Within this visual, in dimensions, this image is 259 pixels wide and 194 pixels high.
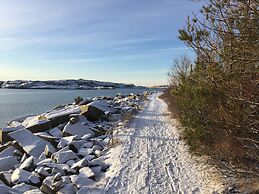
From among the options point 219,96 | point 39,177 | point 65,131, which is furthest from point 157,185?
point 65,131

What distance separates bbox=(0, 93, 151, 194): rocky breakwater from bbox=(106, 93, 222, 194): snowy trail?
79cm

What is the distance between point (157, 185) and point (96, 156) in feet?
14.4

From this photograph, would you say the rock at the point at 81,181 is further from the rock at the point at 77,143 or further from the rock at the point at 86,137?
the rock at the point at 86,137

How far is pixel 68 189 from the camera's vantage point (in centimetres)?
845

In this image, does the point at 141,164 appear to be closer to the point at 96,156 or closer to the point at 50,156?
the point at 96,156

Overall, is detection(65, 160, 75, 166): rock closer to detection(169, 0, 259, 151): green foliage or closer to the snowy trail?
the snowy trail

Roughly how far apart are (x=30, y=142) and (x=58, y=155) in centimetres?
365

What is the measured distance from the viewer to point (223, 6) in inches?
221

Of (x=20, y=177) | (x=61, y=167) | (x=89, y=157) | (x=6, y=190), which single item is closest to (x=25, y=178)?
(x=20, y=177)

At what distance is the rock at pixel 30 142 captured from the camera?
46.6 feet

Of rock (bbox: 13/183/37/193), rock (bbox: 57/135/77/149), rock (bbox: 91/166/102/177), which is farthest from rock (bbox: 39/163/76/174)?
rock (bbox: 57/135/77/149)

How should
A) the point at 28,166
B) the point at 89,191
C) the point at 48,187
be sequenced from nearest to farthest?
1. the point at 89,191
2. the point at 48,187
3. the point at 28,166

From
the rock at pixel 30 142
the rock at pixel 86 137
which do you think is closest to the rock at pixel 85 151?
the rock at pixel 30 142

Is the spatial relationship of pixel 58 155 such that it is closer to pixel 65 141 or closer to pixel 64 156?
pixel 64 156
